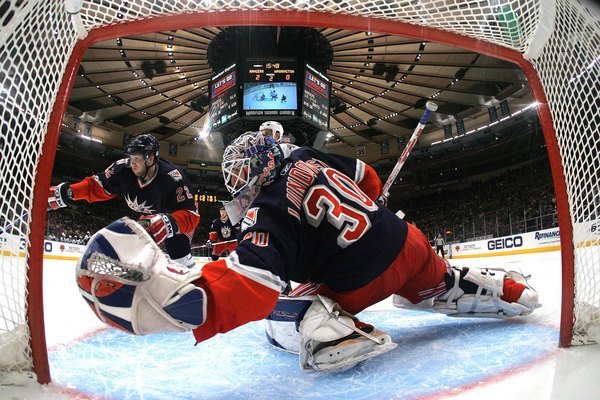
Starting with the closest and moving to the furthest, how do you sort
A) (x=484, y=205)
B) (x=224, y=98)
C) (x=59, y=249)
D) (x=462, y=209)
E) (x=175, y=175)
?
(x=175, y=175)
(x=59, y=249)
(x=224, y=98)
(x=484, y=205)
(x=462, y=209)

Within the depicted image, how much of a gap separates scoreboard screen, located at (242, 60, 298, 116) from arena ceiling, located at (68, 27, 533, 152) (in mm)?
483

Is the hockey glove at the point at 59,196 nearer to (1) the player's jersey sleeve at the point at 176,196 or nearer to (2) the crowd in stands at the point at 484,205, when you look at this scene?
(1) the player's jersey sleeve at the point at 176,196

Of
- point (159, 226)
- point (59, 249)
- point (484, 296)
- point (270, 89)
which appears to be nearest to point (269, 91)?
point (270, 89)

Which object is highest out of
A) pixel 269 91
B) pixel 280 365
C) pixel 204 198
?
pixel 269 91

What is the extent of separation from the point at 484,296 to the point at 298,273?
0.89m

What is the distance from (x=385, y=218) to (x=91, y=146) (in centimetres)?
1844

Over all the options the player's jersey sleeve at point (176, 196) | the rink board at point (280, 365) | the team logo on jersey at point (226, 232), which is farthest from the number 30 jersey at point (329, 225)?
the team logo on jersey at point (226, 232)

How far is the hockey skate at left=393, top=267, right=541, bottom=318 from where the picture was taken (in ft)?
5.91

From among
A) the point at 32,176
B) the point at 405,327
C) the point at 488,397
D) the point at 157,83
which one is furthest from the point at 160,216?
the point at 157,83

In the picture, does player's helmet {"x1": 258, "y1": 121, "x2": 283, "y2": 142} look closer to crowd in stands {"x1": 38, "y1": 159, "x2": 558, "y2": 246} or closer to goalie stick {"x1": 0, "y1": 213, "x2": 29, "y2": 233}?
goalie stick {"x1": 0, "y1": 213, "x2": 29, "y2": 233}

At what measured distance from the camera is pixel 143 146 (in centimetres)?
281

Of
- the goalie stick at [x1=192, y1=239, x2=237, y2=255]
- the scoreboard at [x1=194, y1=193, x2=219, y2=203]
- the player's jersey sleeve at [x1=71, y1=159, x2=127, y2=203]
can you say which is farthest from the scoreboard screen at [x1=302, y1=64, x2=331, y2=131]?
the scoreboard at [x1=194, y1=193, x2=219, y2=203]

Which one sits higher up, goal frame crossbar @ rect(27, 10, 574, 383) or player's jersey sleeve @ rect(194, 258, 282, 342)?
goal frame crossbar @ rect(27, 10, 574, 383)

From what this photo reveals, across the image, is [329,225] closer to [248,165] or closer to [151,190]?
[248,165]
